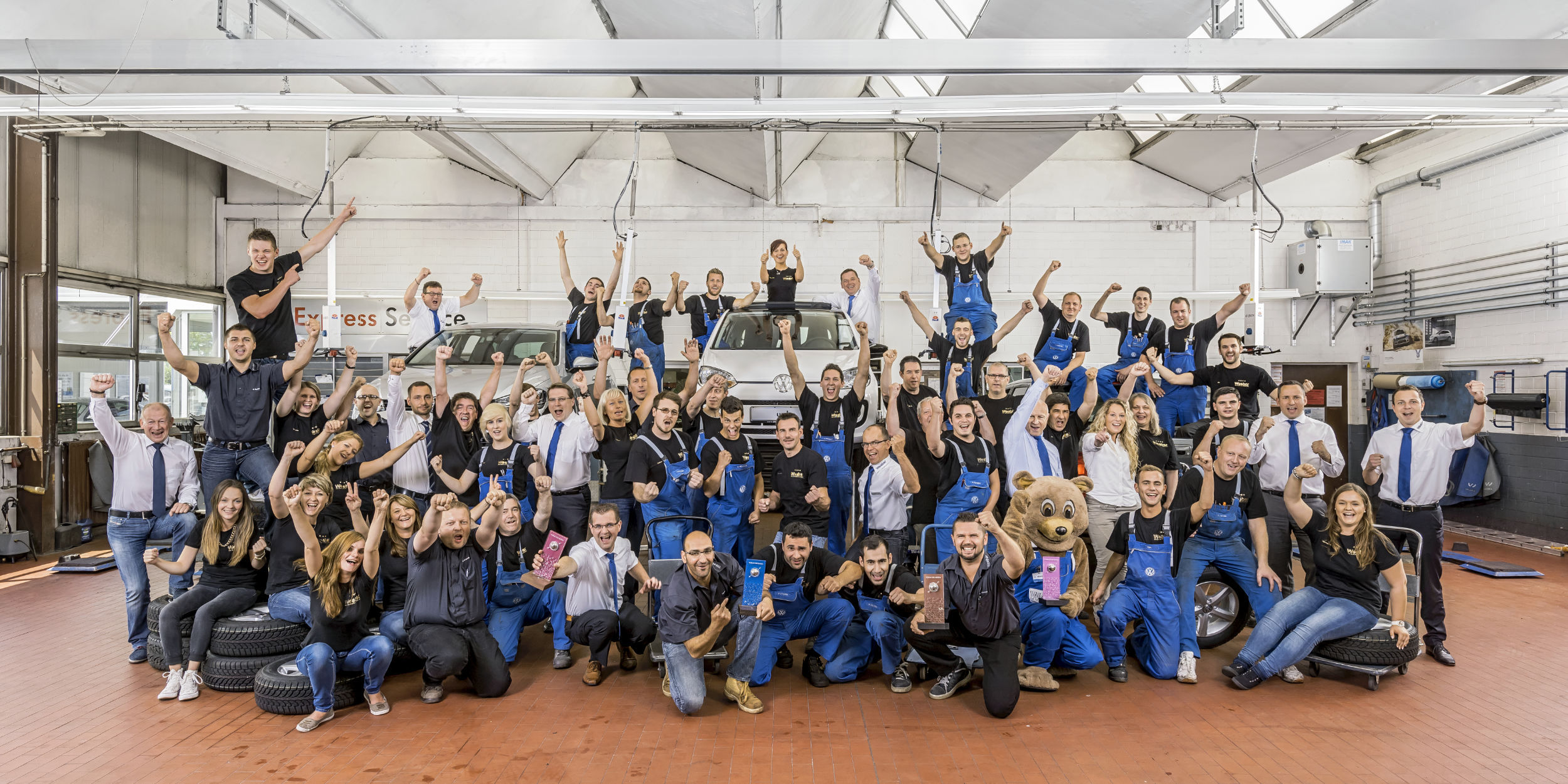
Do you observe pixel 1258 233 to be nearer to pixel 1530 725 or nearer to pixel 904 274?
pixel 1530 725

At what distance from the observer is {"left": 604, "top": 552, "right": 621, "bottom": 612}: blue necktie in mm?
5160

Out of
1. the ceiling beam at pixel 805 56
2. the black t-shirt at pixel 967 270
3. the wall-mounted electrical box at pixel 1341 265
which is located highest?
the ceiling beam at pixel 805 56

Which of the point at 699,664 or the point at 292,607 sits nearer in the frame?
the point at 699,664

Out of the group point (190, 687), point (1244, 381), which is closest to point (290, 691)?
Answer: point (190, 687)

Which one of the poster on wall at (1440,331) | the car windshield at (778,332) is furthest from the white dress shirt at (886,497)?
the poster on wall at (1440,331)

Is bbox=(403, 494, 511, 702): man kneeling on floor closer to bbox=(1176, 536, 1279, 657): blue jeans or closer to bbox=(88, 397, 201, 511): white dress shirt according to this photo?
bbox=(88, 397, 201, 511): white dress shirt

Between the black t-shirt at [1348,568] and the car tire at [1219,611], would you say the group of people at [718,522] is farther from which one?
the car tire at [1219,611]

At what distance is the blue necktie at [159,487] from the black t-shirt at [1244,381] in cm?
817

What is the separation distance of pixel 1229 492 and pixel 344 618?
18.0 feet

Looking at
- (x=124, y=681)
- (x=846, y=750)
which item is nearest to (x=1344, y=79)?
(x=846, y=750)

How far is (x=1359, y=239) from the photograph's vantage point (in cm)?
1200

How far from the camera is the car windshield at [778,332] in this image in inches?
Result: 308

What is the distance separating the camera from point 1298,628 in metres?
4.89

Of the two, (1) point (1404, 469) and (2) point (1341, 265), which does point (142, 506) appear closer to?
(1) point (1404, 469)
